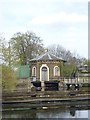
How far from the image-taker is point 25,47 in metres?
39.3

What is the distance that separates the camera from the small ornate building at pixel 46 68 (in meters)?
33.9

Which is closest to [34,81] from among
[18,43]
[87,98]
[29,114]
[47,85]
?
[47,85]

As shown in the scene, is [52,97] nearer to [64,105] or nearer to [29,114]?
[64,105]

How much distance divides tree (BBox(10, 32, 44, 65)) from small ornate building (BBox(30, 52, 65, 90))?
462 cm

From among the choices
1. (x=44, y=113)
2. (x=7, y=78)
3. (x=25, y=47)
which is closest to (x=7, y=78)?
(x=7, y=78)

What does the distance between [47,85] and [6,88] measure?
11.3 m

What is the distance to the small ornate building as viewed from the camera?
3391 centimetres

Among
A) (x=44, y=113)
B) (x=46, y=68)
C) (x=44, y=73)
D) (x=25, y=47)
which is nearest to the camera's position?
(x=44, y=113)

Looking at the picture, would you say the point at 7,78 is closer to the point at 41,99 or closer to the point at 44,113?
the point at 41,99

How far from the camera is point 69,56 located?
48781 mm

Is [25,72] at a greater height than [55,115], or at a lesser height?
greater

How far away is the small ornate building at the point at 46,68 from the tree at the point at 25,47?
462 centimetres

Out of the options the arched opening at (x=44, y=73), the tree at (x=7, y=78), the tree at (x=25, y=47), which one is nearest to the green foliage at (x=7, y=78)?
the tree at (x=7, y=78)

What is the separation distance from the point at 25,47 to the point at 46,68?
626 centimetres
